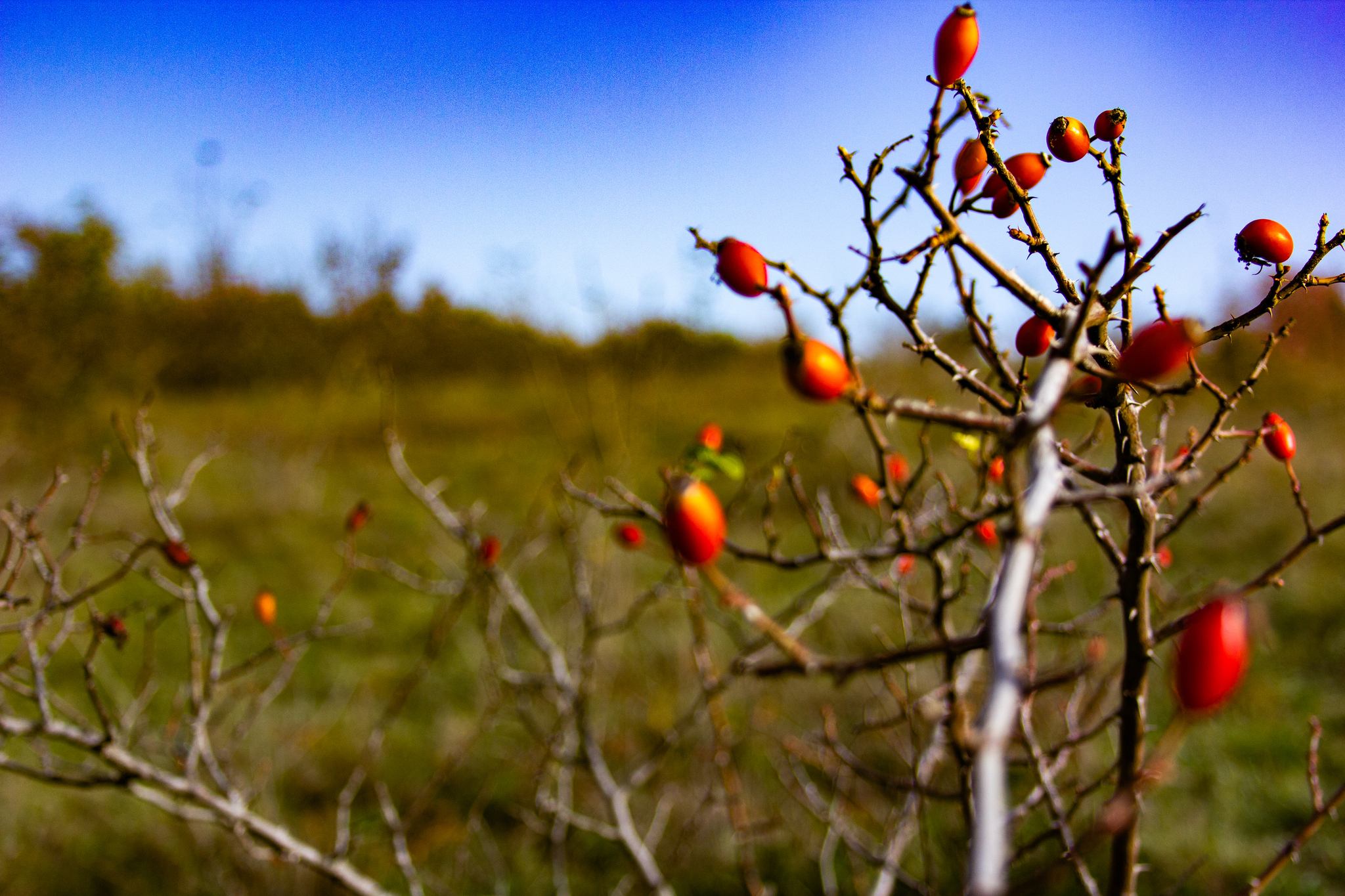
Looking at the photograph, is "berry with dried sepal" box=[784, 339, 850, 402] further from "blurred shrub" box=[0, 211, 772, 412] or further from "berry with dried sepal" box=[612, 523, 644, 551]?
"blurred shrub" box=[0, 211, 772, 412]

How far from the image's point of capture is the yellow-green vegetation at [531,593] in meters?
3.11

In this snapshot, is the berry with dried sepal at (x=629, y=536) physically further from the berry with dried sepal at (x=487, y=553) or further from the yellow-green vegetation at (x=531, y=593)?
the berry with dried sepal at (x=487, y=553)

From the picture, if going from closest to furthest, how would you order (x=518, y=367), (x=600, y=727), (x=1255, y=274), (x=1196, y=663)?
(x=1196, y=663) < (x=1255, y=274) < (x=600, y=727) < (x=518, y=367)

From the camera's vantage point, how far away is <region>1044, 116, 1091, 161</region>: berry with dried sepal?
95 cm

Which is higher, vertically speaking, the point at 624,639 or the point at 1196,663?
the point at 1196,663

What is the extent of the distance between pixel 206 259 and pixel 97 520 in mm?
2999

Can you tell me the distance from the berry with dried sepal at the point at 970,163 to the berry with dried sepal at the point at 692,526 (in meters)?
0.48

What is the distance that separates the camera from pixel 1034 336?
3.02 feet

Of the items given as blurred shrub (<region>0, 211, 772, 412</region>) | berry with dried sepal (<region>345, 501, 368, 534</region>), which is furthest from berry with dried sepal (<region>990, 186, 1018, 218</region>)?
blurred shrub (<region>0, 211, 772, 412</region>)

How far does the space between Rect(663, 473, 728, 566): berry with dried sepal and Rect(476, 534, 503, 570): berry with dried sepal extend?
1.21 metres

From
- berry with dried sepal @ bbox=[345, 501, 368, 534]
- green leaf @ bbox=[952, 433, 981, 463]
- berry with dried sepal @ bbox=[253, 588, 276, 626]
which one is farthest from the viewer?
berry with dried sepal @ bbox=[345, 501, 368, 534]

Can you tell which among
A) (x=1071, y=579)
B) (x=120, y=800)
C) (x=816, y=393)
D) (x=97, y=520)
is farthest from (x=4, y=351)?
(x=1071, y=579)

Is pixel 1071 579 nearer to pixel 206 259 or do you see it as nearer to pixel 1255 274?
pixel 1255 274

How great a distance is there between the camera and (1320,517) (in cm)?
571
